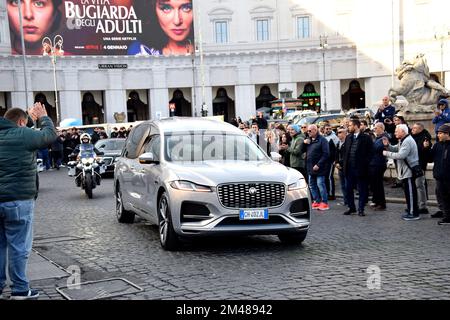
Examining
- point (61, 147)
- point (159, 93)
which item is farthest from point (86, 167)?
point (159, 93)

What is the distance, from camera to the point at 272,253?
899 cm

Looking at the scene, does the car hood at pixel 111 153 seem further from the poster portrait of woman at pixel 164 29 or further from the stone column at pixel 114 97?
the stone column at pixel 114 97

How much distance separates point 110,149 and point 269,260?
60.5ft

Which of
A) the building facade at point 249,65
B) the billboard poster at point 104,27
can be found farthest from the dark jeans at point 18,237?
the building facade at point 249,65

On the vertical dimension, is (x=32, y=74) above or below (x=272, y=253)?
above

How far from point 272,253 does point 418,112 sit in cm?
1426

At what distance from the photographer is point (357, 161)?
42.9 feet

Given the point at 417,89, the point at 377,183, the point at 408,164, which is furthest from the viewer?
the point at 417,89

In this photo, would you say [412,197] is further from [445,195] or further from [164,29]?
[164,29]

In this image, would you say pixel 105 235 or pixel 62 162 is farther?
pixel 62 162

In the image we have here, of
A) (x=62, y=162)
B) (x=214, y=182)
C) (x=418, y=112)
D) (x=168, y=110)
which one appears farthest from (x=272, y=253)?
(x=168, y=110)

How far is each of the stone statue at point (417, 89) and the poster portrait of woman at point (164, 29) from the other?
40361 millimetres

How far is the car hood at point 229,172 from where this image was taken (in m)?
8.99
